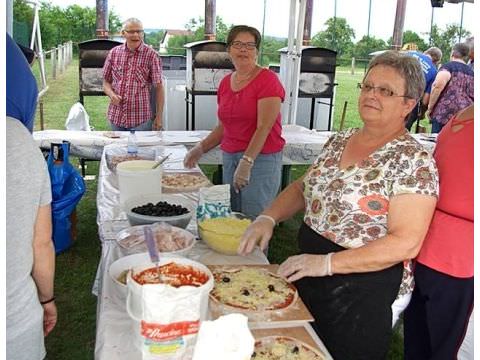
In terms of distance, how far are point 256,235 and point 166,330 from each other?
2.48 feet

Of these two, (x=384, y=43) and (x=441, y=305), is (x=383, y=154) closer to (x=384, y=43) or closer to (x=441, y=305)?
(x=441, y=305)

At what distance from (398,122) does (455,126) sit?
0.66 ft

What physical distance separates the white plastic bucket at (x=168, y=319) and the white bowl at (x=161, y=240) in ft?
1.82

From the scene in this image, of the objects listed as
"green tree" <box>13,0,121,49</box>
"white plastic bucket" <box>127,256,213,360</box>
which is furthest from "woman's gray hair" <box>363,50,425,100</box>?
"green tree" <box>13,0,121,49</box>

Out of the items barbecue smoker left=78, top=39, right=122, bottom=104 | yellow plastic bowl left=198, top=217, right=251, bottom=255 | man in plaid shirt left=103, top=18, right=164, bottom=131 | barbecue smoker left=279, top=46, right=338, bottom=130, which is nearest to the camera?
yellow plastic bowl left=198, top=217, right=251, bottom=255

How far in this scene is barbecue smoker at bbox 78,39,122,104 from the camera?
19.8 ft

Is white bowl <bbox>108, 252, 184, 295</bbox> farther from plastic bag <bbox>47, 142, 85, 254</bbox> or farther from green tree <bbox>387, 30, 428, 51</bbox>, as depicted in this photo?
green tree <bbox>387, 30, 428, 51</bbox>

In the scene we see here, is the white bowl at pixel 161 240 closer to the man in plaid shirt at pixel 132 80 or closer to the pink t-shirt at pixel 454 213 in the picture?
the pink t-shirt at pixel 454 213

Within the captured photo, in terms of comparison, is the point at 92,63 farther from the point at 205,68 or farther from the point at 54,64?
the point at 54,64

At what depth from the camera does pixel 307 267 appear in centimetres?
146

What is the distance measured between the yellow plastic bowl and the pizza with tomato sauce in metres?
0.41

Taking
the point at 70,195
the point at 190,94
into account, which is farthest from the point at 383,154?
the point at 190,94

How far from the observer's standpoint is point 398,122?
5.08ft

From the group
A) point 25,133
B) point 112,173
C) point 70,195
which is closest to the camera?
point 25,133
